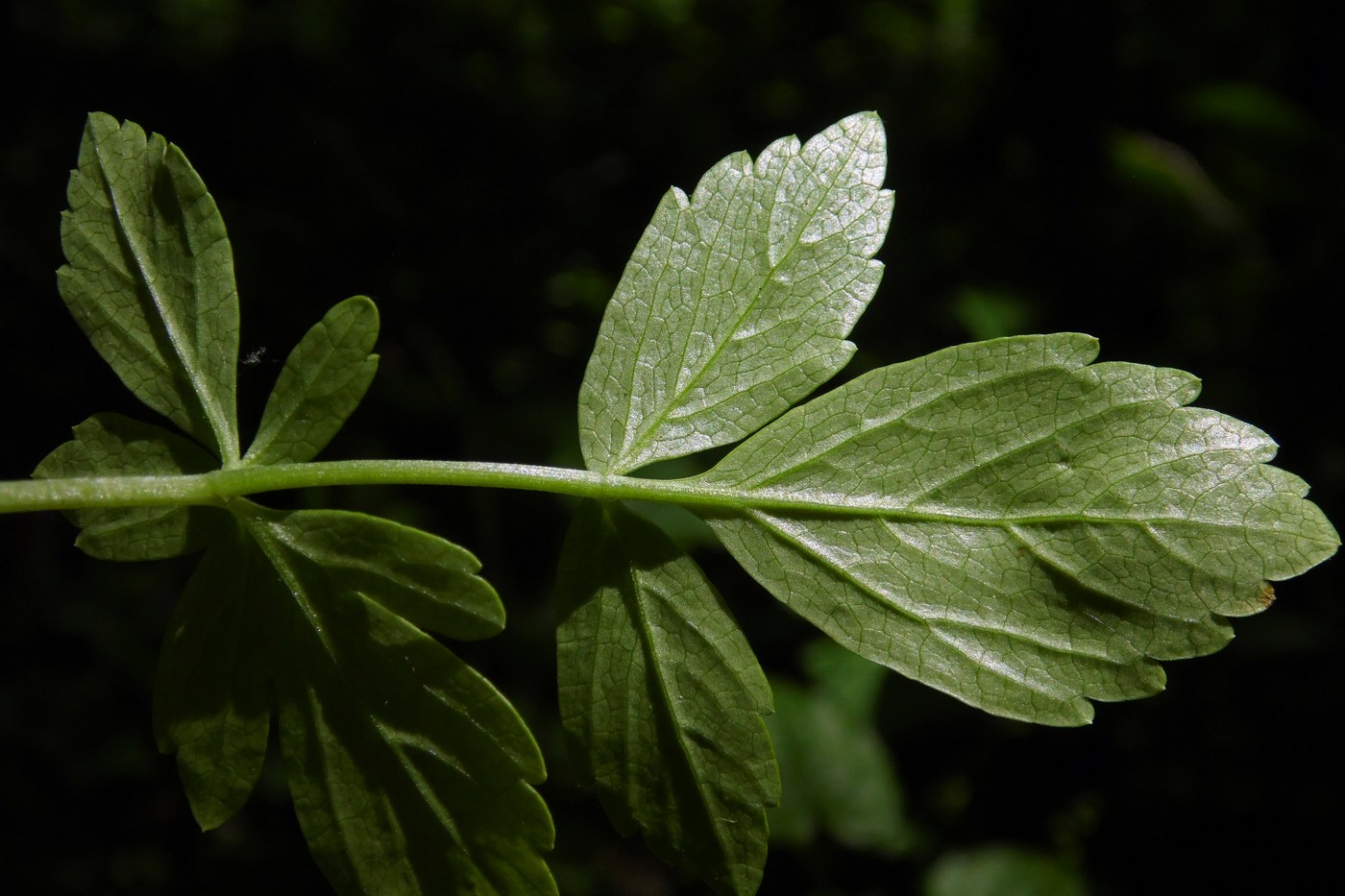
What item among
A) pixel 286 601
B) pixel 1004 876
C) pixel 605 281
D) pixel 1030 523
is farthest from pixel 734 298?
pixel 1004 876

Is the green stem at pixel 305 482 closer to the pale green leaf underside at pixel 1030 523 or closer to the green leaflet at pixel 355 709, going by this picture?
the green leaflet at pixel 355 709

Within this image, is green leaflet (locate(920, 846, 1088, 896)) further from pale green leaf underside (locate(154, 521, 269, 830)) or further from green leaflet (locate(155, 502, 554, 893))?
pale green leaf underside (locate(154, 521, 269, 830))

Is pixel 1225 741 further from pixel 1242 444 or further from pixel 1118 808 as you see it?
pixel 1242 444

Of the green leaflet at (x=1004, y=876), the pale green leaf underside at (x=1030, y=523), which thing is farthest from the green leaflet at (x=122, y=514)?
the green leaflet at (x=1004, y=876)

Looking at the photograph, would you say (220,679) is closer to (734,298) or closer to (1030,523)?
(734,298)

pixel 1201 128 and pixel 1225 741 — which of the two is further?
pixel 1201 128

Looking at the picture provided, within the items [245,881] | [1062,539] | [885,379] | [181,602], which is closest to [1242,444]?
[1062,539]
